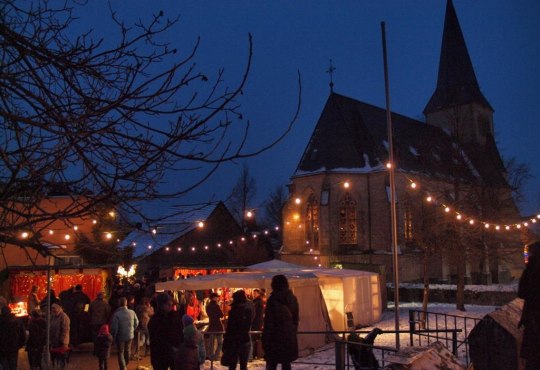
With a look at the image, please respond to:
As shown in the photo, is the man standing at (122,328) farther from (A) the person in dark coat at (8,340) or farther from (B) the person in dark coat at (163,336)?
(B) the person in dark coat at (163,336)

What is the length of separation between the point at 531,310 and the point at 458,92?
47.9 meters

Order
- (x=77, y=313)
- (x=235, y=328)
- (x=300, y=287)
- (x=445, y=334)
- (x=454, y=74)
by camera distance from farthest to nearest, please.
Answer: (x=454, y=74) → (x=77, y=313) → (x=300, y=287) → (x=445, y=334) → (x=235, y=328)

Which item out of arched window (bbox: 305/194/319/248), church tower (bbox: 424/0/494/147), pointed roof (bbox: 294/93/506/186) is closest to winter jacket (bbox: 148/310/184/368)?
arched window (bbox: 305/194/319/248)

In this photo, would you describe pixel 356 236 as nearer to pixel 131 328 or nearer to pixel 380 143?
pixel 380 143

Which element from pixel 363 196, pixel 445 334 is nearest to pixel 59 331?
pixel 445 334

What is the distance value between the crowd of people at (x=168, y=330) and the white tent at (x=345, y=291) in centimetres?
222

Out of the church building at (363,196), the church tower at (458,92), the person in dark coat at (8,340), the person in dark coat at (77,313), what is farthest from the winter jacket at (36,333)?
the church tower at (458,92)

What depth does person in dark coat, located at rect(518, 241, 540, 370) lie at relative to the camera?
4371 millimetres

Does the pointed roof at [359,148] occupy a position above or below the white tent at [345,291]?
above

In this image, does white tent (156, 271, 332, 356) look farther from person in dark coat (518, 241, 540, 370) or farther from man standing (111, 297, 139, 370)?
person in dark coat (518, 241, 540, 370)

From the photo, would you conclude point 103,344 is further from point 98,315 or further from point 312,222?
point 312,222

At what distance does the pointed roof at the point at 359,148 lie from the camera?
35.6 m

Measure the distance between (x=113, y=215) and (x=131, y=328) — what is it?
737 cm

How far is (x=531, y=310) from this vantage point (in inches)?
181
